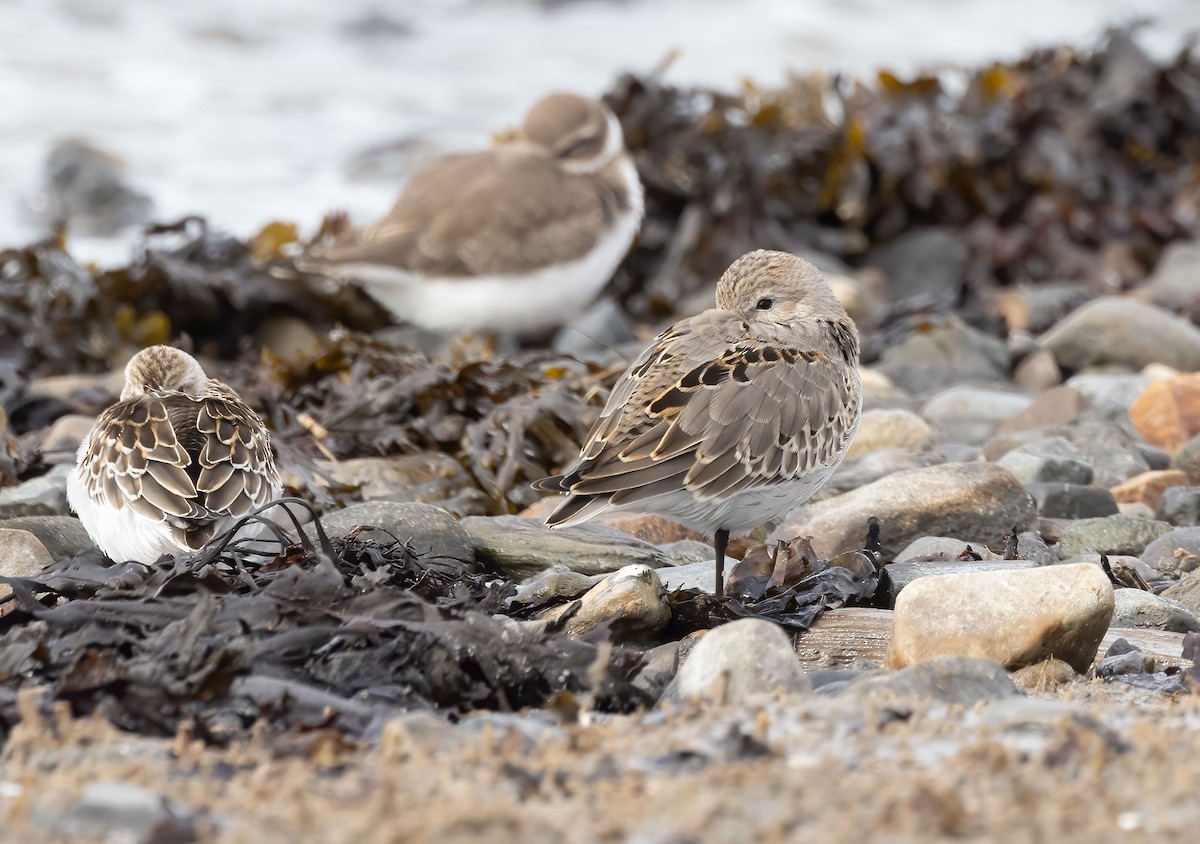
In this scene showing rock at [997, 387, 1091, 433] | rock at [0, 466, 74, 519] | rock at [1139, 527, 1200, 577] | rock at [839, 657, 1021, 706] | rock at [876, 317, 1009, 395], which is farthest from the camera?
rock at [876, 317, 1009, 395]

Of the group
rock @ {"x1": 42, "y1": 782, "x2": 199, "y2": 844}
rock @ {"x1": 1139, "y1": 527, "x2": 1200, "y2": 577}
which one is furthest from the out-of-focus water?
rock @ {"x1": 42, "y1": 782, "x2": 199, "y2": 844}

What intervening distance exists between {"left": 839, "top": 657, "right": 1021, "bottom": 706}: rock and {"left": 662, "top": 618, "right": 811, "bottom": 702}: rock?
12 cm

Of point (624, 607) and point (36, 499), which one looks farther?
point (36, 499)

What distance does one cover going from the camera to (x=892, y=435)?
227 inches

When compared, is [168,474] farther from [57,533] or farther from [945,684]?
[945,684]

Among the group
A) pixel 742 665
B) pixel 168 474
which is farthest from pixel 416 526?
pixel 742 665

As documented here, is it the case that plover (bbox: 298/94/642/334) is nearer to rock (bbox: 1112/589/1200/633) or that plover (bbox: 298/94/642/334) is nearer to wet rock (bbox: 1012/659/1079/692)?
rock (bbox: 1112/589/1200/633)

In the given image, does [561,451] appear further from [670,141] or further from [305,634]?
[670,141]

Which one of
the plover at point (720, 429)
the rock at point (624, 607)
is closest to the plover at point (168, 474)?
the plover at point (720, 429)

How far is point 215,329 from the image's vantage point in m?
7.99

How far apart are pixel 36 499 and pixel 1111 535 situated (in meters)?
3.47

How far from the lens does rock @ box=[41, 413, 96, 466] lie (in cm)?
562

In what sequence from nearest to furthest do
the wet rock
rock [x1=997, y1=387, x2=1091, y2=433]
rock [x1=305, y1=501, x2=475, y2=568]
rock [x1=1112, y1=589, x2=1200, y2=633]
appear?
the wet rock
rock [x1=1112, y1=589, x2=1200, y2=633]
rock [x1=305, y1=501, x2=475, y2=568]
rock [x1=997, y1=387, x2=1091, y2=433]

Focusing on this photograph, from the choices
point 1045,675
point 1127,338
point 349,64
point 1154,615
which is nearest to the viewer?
point 1045,675
